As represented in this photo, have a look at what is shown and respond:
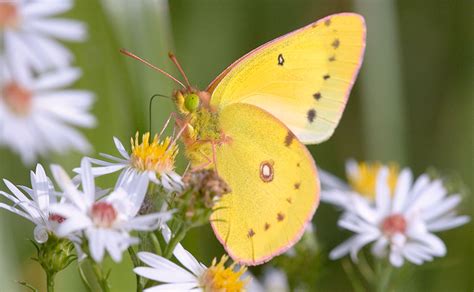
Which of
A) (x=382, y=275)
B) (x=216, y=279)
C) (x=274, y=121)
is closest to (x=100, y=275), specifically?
(x=216, y=279)

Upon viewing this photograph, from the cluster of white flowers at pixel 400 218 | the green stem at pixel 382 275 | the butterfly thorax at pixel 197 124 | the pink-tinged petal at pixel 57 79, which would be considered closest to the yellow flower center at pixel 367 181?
the cluster of white flowers at pixel 400 218

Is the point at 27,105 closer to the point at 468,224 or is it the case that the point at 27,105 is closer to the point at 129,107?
the point at 129,107

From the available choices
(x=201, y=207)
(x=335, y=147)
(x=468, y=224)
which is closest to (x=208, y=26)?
(x=335, y=147)

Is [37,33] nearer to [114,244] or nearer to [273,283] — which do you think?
[273,283]

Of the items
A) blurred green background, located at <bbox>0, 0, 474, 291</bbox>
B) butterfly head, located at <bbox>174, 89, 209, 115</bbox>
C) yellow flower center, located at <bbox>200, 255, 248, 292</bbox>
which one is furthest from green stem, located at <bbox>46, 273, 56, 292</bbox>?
blurred green background, located at <bbox>0, 0, 474, 291</bbox>

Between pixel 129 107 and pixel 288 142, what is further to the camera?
pixel 129 107

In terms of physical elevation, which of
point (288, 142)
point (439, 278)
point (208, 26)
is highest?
point (288, 142)
